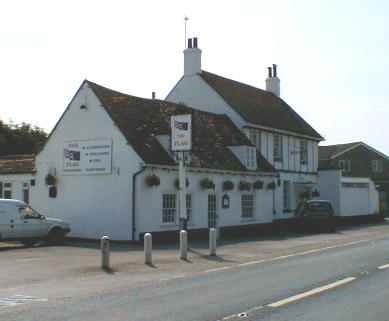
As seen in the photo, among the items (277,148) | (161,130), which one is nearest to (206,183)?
(161,130)

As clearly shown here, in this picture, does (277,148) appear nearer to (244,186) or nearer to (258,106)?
(258,106)

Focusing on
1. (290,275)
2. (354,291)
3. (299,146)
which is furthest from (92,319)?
(299,146)

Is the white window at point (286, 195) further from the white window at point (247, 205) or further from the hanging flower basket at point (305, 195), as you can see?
the white window at point (247, 205)

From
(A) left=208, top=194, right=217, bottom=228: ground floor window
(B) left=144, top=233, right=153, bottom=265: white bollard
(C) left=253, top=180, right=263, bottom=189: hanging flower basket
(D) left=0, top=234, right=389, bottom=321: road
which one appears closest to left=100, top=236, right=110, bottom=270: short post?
(B) left=144, top=233, right=153, bottom=265: white bollard

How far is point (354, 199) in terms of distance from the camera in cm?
4400

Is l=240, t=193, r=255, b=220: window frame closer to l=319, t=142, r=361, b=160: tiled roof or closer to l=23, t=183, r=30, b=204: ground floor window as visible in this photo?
l=23, t=183, r=30, b=204: ground floor window

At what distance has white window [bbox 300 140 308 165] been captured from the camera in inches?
1582

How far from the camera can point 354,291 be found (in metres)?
11.3

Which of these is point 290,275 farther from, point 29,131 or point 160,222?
point 29,131

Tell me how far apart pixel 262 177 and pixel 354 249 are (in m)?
12.0

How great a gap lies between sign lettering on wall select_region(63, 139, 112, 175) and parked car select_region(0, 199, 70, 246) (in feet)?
10.2

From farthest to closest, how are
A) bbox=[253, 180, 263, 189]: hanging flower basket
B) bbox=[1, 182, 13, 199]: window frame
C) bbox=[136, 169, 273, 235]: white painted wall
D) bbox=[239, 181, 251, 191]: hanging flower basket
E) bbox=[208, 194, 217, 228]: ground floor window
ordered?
Result: 1. bbox=[253, 180, 263, 189]: hanging flower basket
2. bbox=[239, 181, 251, 191]: hanging flower basket
3. bbox=[1, 182, 13, 199]: window frame
4. bbox=[208, 194, 217, 228]: ground floor window
5. bbox=[136, 169, 273, 235]: white painted wall

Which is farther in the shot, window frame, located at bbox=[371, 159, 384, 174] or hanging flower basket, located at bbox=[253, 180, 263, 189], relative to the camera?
window frame, located at bbox=[371, 159, 384, 174]

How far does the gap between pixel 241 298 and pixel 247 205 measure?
2099 cm
